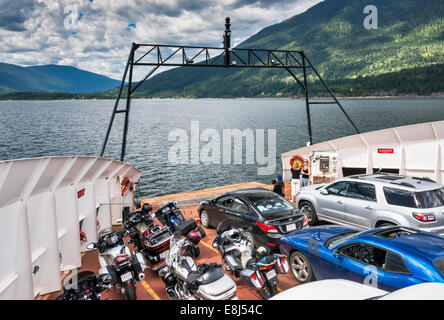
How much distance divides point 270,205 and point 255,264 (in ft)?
9.21

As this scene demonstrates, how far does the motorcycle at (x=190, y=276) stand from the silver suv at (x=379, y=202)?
135 inches

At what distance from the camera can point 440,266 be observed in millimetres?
4285

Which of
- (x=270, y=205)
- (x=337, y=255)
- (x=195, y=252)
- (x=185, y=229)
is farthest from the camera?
(x=270, y=205)

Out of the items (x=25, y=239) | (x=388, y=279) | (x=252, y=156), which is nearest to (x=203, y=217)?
(x=25, y=239)

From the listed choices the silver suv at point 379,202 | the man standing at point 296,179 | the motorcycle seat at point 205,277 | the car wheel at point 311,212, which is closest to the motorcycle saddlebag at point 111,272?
the motorcycle seat at point 205,277

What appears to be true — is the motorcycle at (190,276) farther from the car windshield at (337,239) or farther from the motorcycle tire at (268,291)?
the car windshield at (337,239)

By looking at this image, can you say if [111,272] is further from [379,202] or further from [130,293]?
[379,202]

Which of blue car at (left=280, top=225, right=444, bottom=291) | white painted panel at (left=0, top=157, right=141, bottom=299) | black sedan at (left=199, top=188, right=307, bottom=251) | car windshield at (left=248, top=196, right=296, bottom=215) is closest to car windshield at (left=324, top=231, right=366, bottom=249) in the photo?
blue car at (left=280, top=225, right=444, bottom=291)

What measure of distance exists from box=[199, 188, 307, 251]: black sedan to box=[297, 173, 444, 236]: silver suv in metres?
0.98

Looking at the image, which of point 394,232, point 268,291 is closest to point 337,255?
point 394,232

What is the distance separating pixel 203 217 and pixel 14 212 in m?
5.77

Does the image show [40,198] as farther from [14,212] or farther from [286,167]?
[286,167]

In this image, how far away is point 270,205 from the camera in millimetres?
7789

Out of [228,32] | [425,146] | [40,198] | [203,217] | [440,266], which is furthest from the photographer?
[228,32]
